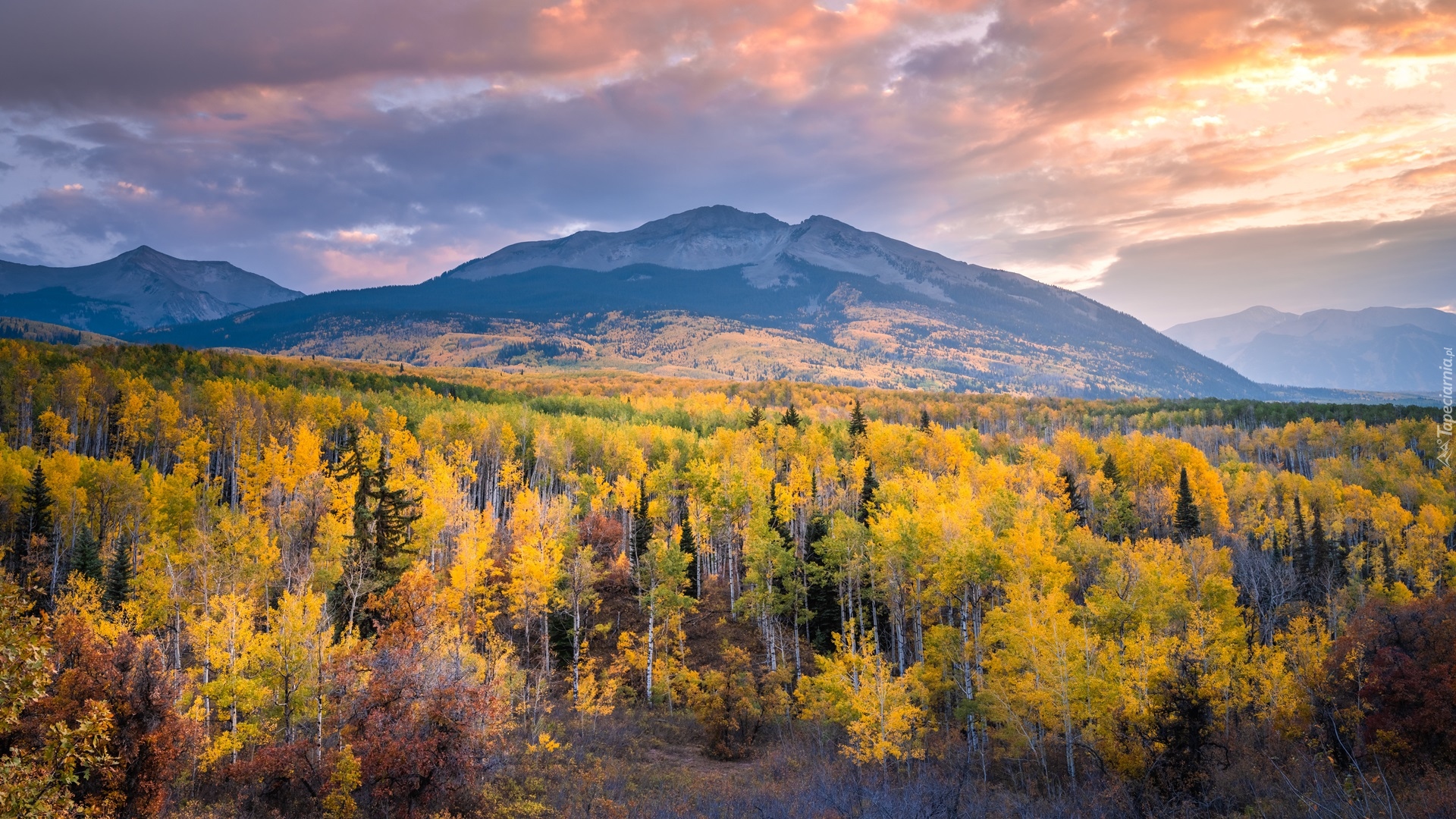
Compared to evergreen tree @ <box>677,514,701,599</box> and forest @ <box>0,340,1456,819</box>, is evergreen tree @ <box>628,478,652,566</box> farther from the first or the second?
evergreen tree @ <box>677,514,701,599</box>

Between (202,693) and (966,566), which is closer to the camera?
(202,693)

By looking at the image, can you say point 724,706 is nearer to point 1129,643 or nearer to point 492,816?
point 492,816

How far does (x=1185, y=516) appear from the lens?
7856cm

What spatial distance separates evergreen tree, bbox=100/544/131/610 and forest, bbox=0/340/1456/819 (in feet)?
5.65

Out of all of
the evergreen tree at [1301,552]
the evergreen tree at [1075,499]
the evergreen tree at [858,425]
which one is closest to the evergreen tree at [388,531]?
the evergreen tree at [858,425]

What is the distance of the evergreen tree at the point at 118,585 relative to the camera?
4975 cm

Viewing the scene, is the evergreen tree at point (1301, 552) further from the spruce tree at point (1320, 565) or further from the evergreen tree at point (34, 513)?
the evergreen tree at point (34, 513)

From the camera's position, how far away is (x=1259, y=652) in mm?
45281

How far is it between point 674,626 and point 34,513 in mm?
54955

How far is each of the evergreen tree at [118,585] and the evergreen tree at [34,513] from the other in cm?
1329

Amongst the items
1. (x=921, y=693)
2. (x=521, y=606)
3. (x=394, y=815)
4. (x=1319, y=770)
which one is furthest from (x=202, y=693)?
(x=1319, y=770)

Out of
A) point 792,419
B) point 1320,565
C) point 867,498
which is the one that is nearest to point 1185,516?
point 1320,565

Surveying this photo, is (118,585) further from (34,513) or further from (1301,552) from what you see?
(1301,552)

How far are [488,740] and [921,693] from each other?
2429 cm
